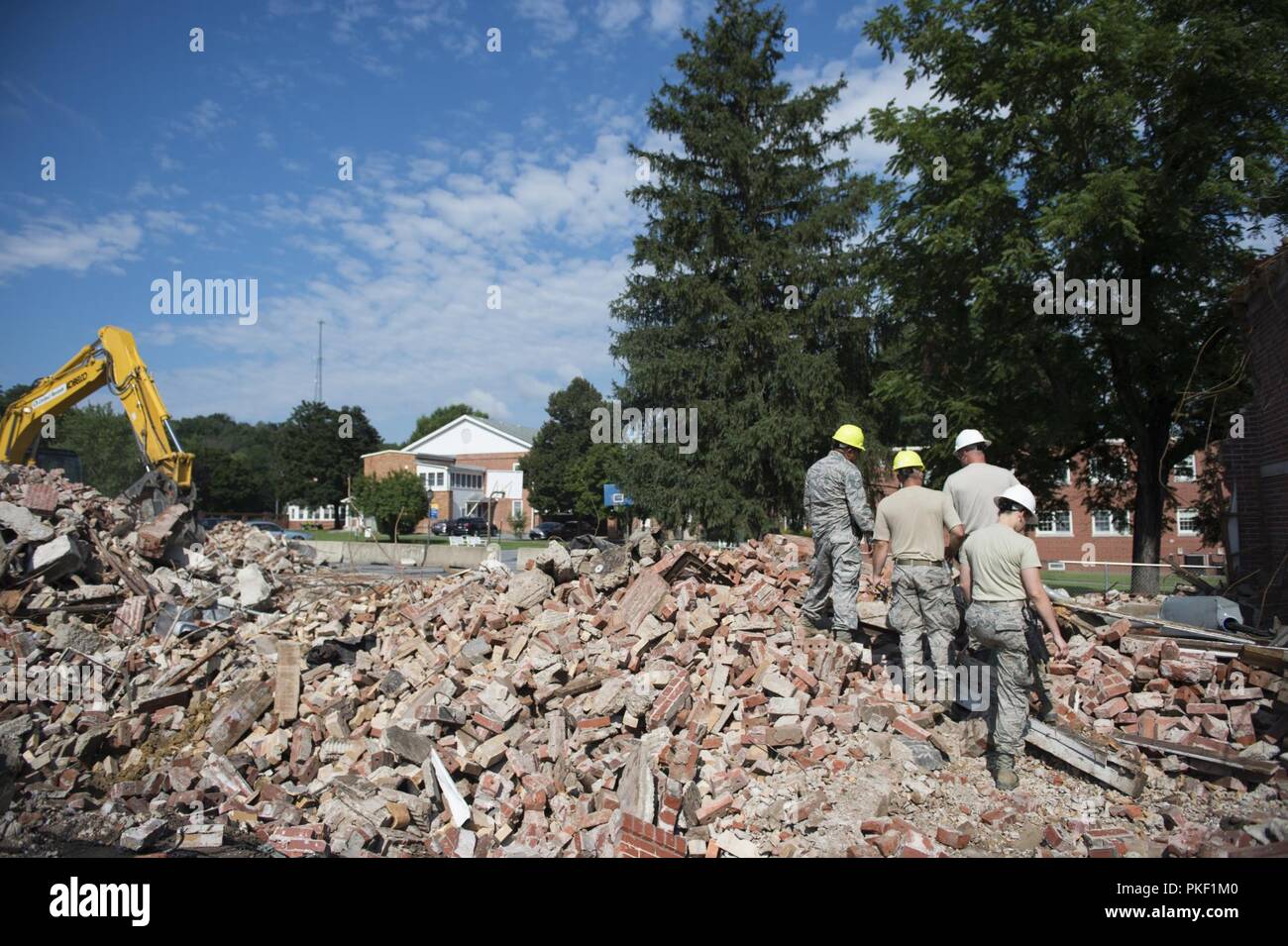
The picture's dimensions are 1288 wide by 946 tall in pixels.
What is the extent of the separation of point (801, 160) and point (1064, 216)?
12057 millimetres

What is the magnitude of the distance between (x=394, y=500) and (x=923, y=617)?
4359 cm

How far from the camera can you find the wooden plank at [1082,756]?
16.6 feet

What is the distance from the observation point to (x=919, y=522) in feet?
19.5

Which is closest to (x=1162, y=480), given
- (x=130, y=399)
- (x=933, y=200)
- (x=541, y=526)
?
(x=933, y=200)

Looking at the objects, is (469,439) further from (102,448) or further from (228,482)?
(102,448)

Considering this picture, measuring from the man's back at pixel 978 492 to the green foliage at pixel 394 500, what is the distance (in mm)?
42168

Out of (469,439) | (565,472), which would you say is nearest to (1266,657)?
(565,472)

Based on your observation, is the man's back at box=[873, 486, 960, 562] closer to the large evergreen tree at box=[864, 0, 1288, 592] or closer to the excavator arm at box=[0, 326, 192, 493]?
the large evergreen tree at box=[864, 0, 1288, 592]

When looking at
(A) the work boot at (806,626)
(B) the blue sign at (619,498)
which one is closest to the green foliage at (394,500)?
(B) the blue sign at (619,498)

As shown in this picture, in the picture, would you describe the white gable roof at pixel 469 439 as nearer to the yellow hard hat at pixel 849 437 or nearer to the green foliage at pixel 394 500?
the green foliage at pixel 394 500

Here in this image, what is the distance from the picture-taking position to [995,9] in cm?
1465

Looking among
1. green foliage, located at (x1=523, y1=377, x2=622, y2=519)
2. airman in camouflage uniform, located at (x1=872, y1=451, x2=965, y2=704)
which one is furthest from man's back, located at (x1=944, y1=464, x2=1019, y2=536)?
green foliage, located at (x1=523, y1=377, x2=622, y2=519)

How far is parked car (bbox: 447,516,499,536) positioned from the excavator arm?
30653 millimetres
